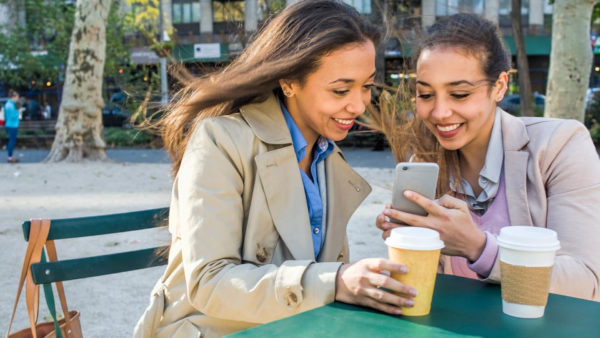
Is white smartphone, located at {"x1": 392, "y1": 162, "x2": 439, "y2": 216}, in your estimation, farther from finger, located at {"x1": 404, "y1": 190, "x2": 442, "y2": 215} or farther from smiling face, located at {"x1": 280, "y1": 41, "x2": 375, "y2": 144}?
smiling face, located at {"x1": 280, "y1": 41, "x2": 375, "y2": 144}

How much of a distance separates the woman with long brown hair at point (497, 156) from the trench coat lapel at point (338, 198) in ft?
1.14

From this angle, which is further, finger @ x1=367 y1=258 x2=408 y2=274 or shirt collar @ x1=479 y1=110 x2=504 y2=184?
shirt collar @ x1=479 y1=110 x2=504 y2=184

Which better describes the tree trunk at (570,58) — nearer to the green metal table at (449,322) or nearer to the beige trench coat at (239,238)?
the beige trench coat at (239,238)

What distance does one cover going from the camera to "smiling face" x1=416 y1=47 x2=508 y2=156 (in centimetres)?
222

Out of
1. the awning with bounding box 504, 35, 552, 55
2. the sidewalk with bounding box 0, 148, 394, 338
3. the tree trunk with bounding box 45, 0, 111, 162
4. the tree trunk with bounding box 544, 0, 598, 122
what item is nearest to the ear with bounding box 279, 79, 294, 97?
the sidewalk with bounding box 0, 148, 394, 338

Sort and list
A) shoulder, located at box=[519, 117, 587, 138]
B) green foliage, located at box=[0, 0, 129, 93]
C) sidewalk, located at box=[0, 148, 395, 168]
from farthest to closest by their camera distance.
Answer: green foliage, located at box=[0, 0, 129, 93] < sidewalk, located at box=[0, 148, 395, 168] < shoulder, located at box=[519, 117, 587, 138]

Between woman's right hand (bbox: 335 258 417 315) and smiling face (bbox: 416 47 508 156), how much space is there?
86cm

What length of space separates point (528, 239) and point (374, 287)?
382 mm

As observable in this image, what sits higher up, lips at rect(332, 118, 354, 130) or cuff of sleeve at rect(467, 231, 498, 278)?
lips at rect(332, 118, 354, 130)

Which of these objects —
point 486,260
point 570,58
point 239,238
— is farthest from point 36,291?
point 570,58

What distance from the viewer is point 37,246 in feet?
7.18

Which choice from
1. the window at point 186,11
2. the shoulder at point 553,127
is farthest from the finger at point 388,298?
the window at point 186,11

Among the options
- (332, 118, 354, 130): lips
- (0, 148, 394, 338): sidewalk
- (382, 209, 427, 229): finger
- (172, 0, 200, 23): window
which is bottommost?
(0, 148, 394, 338): sidewalk

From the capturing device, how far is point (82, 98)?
46.3ft
